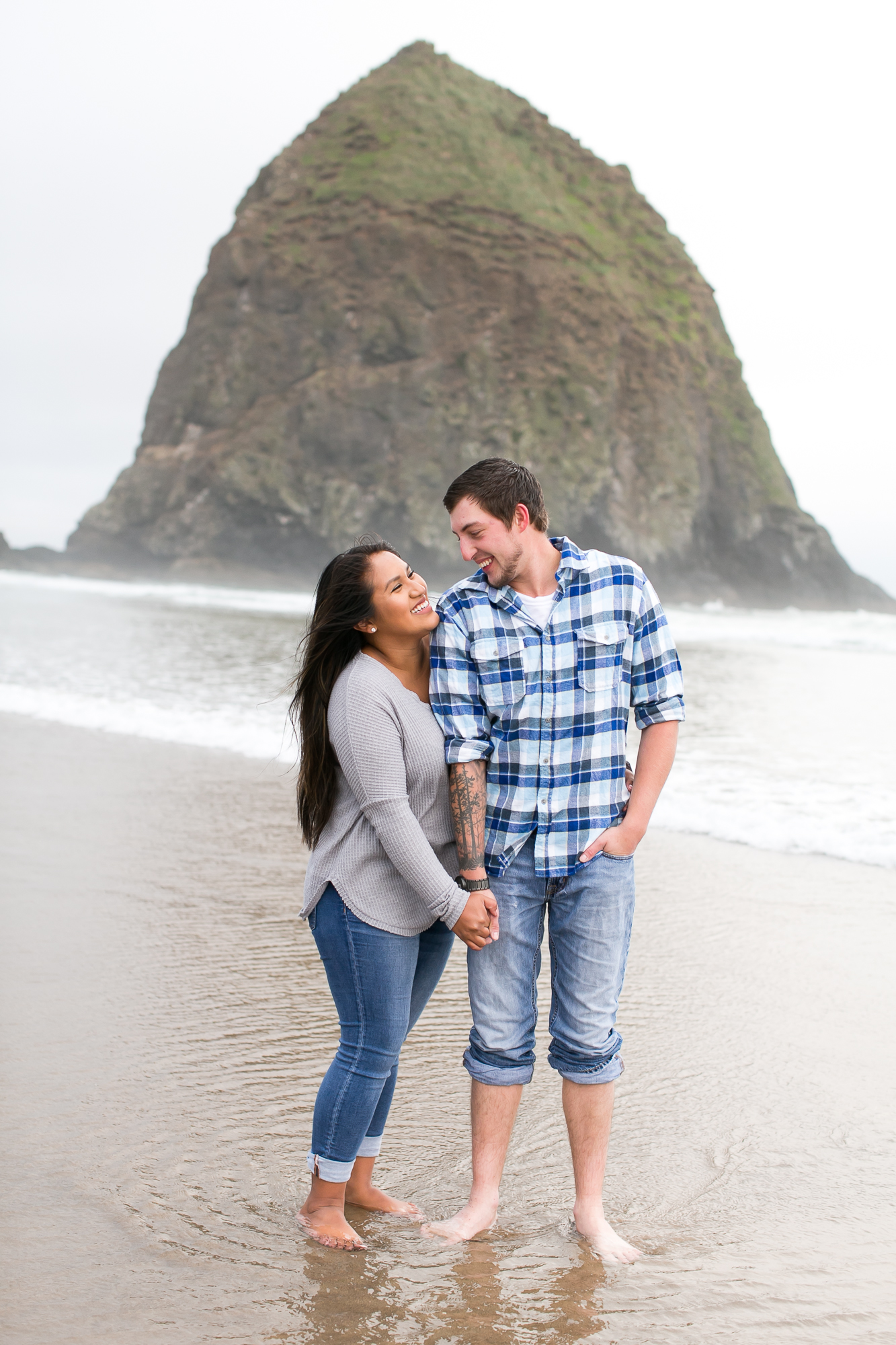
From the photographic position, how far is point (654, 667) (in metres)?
2.35

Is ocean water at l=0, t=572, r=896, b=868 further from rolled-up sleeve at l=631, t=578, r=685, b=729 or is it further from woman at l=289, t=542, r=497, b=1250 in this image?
rolled-up sleeve at l=631, t=578, r=685, b=729

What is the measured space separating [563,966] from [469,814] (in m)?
0.45

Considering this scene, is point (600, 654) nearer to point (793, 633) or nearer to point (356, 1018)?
point (356, 1018)

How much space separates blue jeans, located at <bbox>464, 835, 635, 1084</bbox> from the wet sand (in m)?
0.40

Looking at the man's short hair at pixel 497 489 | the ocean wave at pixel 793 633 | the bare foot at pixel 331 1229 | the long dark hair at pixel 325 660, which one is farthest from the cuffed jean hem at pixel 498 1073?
the ocean wave at pixel 793 633

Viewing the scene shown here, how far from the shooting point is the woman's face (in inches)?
89.1

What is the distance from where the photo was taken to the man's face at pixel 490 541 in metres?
2.30

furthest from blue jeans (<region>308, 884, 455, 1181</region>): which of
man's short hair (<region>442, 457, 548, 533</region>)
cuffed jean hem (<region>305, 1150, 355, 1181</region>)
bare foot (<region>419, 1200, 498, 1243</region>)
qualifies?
man's short hair (<region>442, 457, 548, 533</region>)

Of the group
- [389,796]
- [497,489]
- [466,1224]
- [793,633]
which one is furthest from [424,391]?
[466,1224]

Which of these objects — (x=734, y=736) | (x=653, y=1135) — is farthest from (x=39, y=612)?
(x=653, y=1135)

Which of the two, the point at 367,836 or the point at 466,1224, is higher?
the point at 367,836

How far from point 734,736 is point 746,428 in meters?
54.9

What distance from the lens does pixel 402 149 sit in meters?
55.5

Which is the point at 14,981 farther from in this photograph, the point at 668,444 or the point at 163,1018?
the point at 668,444
